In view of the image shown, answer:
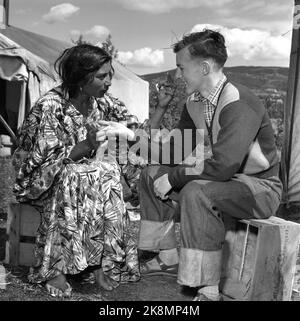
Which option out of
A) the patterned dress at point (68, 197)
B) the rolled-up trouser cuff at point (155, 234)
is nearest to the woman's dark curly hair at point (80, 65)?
the patterned dress at point (68, 197)

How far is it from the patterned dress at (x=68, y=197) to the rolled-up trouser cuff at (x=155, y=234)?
Result: 0.08 meters

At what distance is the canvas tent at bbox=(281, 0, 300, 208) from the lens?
5777mm

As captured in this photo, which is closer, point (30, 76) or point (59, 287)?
point (59, 287)

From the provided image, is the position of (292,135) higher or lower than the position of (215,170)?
higher

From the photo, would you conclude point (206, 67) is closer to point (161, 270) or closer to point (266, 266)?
point (266, 266)

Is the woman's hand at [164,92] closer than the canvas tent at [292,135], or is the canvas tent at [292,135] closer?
the woman's hand at [164,92]

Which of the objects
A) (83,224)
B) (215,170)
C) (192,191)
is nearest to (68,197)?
(83,224)

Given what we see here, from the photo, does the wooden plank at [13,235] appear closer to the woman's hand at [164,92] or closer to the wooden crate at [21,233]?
the wooden crate at [21,233]

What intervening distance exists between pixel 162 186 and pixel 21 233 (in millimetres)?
1032

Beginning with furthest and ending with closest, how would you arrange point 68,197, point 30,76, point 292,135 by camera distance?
point 30,76 < point 292,135 < point 68,197

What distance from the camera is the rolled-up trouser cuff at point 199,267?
8.78ft

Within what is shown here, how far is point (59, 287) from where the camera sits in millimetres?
3010

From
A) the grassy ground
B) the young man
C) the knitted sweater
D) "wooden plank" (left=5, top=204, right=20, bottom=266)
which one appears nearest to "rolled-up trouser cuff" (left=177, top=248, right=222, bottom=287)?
the young man
